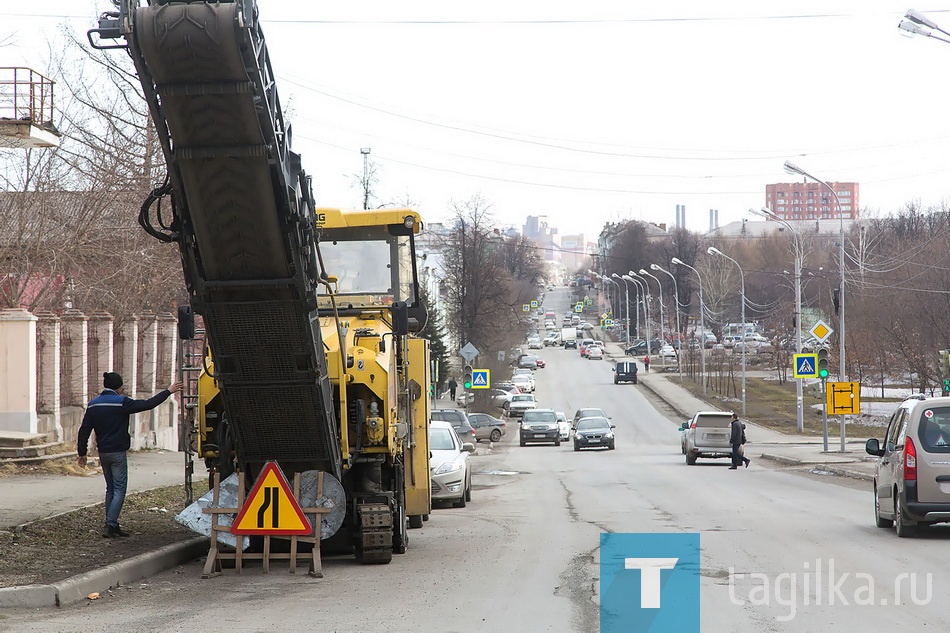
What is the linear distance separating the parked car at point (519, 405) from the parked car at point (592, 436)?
2263 centimetres

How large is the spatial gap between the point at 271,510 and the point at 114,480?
8.71 ft

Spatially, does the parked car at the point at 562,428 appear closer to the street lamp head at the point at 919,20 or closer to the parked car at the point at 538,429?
the parked car at the point at 538,429

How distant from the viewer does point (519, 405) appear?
7069 centimetres

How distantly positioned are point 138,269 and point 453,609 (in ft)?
74.8

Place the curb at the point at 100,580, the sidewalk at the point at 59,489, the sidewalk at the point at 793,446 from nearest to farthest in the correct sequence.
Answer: the curb at the point at 100,580
the sidewalk at the point at 59,489
the sidewalk at the point at 793,446

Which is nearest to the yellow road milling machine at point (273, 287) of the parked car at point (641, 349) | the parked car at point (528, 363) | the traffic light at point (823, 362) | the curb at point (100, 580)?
the curb at point (100, 580)

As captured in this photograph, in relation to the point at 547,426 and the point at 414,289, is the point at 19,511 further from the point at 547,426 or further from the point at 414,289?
the point at 547,426

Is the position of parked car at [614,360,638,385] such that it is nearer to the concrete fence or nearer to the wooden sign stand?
the concrete fence

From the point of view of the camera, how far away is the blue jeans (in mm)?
13227

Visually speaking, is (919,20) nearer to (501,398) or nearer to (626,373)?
(501,398)

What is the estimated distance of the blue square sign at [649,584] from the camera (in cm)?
871

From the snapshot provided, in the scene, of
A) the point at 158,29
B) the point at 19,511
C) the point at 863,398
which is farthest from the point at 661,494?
the point at 863,398

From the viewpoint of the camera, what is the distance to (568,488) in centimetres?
2658

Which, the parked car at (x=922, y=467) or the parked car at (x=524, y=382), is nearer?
the parked car at (x=922, y=467)
